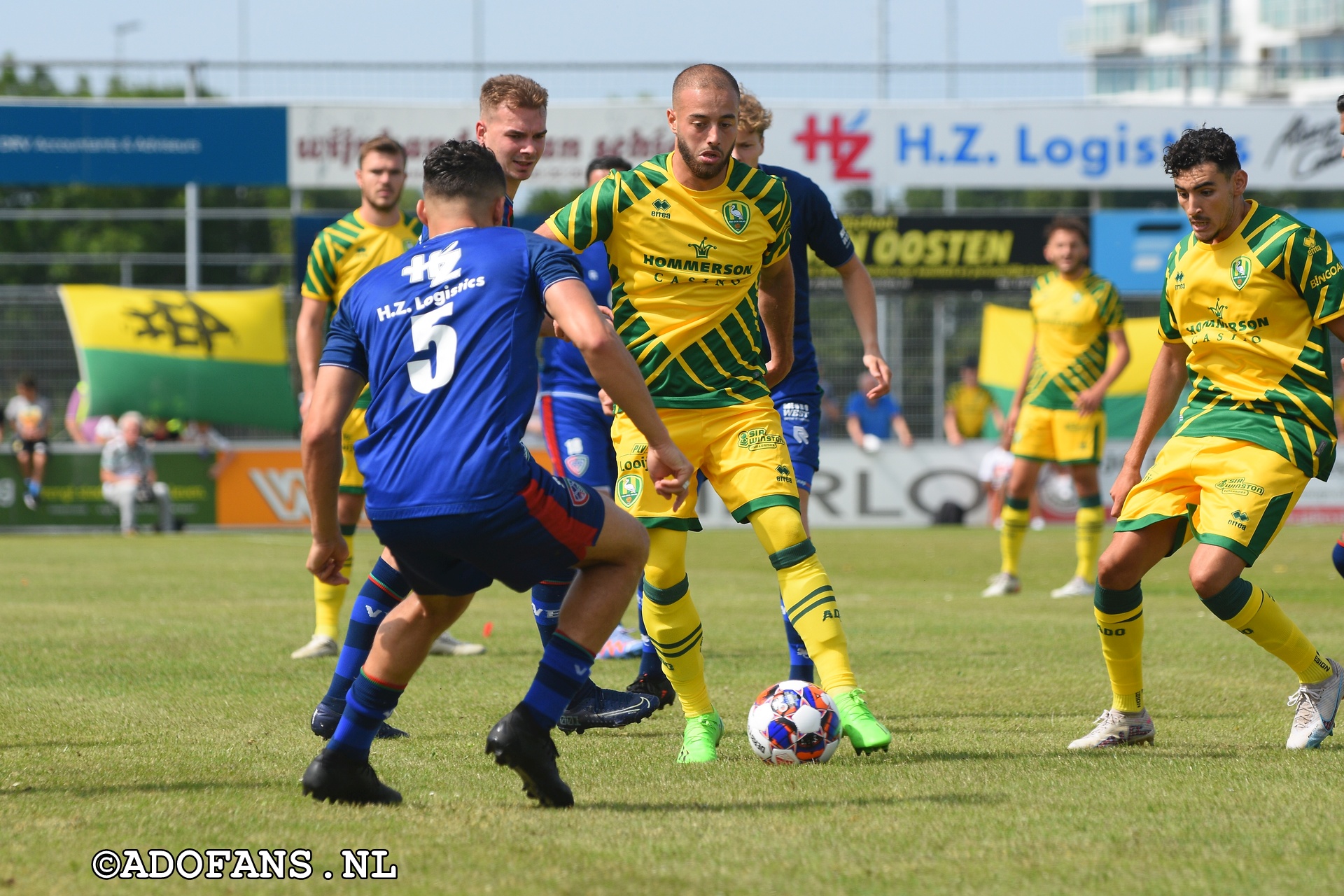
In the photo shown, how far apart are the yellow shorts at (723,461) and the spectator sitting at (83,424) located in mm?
17132

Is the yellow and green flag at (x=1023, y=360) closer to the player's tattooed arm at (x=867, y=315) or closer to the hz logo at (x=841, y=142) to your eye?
the hz logo at (x=841, y=142)

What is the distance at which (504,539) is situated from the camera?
4043mm

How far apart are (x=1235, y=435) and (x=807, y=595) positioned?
1606 millimetres

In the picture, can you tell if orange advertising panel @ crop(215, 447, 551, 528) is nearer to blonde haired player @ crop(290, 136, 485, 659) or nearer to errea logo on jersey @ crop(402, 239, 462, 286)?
blonde haired player @ crop(290, 136, 485, 659)

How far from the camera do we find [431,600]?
4.29m

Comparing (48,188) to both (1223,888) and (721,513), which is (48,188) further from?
(1223,888)

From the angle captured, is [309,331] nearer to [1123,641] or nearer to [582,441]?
[582,441]

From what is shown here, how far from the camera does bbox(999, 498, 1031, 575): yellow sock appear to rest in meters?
11.8

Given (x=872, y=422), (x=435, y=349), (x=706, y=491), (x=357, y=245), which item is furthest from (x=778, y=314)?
(x=872, y=422)

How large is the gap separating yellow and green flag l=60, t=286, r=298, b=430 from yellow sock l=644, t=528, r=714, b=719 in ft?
54.2

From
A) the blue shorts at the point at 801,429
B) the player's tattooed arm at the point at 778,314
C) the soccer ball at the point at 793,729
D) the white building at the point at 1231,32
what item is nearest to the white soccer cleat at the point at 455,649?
the blue shorts at the point at 801,429

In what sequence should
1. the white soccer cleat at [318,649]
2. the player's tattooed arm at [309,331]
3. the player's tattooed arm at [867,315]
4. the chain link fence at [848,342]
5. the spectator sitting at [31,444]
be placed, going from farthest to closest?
1. the chain link fence at [848,342]
2. the spectator sitting at [31,444]
3. the white soccer cleat at [318,649]
4. the player's tattooed arm at [309,331]
5. the player's tattooed arm at [867,315]

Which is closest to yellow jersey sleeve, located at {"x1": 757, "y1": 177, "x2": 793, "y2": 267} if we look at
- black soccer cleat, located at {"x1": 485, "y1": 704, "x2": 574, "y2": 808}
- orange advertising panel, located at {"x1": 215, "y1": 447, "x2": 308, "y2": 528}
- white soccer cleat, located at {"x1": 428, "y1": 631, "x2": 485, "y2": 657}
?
black soccer cleat, located at {"x1": 485, "y1": 704, "x2": 574, "y2": 808}

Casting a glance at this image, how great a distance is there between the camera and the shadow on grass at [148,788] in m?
4.50
